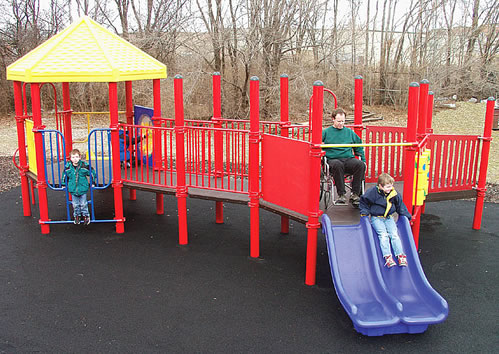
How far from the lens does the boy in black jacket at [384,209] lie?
5414mm

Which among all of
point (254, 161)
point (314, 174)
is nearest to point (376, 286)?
point (314, 174)

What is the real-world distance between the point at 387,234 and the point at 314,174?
3.42ft

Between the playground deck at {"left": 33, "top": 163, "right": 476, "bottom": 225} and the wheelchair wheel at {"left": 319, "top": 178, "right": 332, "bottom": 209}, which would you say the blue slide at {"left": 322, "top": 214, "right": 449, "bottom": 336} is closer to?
the playground deck at {"left": 33, "top": 163, "right": 476, "bottom": 225}

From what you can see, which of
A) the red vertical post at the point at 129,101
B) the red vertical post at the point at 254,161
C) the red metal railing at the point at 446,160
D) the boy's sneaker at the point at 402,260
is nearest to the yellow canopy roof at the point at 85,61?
the red vertical post at the point at 129,101

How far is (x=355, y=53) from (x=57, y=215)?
15.9 meters

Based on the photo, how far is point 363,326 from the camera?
4602 mm

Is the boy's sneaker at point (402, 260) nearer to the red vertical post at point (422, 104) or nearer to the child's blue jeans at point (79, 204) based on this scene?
the red vertical post at point (422, 104)

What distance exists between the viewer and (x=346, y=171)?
21.1ft

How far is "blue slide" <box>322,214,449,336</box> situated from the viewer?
474cm

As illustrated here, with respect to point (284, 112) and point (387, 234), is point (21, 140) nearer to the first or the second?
point (284, 112)

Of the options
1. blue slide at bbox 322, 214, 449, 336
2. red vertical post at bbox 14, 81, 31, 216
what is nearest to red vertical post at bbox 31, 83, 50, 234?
red vertical post at bbox 14, 81, 31, 216

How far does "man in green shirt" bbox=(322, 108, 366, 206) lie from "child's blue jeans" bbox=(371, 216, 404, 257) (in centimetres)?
83

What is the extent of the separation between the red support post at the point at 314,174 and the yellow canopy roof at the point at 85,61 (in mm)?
3177

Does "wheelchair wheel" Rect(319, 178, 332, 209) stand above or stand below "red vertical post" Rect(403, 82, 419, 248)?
below
